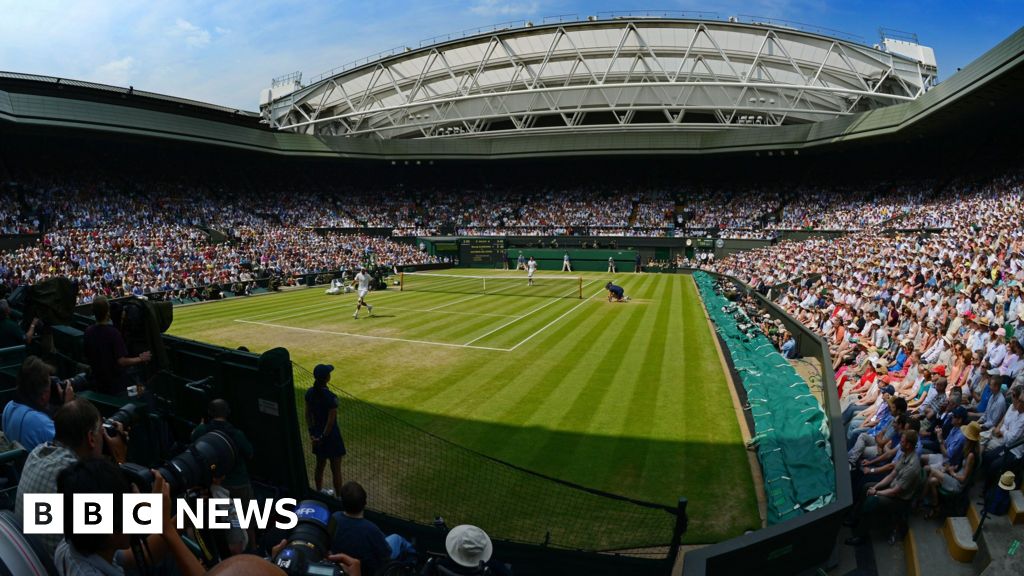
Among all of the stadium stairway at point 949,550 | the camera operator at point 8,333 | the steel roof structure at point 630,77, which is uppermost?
the steel roof structure at point 630,77

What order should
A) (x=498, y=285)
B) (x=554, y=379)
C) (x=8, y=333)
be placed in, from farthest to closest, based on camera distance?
(x=498, y=285) < (x=554, y=379) < (x=8, y=333)

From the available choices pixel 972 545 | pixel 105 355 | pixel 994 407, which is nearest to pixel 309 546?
pixel 105 355

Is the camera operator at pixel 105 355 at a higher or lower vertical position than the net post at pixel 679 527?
higher

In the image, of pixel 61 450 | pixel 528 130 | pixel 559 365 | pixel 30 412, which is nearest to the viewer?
pixel 61 450

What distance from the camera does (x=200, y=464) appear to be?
155 inches

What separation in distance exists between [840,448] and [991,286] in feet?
41.0

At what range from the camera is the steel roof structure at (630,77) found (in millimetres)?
50906

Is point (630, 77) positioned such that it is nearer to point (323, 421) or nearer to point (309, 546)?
point (323, 421)

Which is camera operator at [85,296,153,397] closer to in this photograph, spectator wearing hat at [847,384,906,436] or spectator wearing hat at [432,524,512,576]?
spectator wearing hat at [432,524,512,576]

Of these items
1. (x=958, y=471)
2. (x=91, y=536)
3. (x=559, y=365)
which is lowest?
(x=559, y=365)

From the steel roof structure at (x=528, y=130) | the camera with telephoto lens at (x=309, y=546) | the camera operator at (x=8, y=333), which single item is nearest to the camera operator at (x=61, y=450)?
the camera with telephoto lens at (x=309, y=546)

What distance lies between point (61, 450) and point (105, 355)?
4.08 m

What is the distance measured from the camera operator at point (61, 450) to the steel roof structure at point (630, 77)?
48574 millimetres

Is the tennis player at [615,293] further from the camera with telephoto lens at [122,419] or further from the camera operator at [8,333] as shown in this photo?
the camera with telephoto lens at [122,419]
